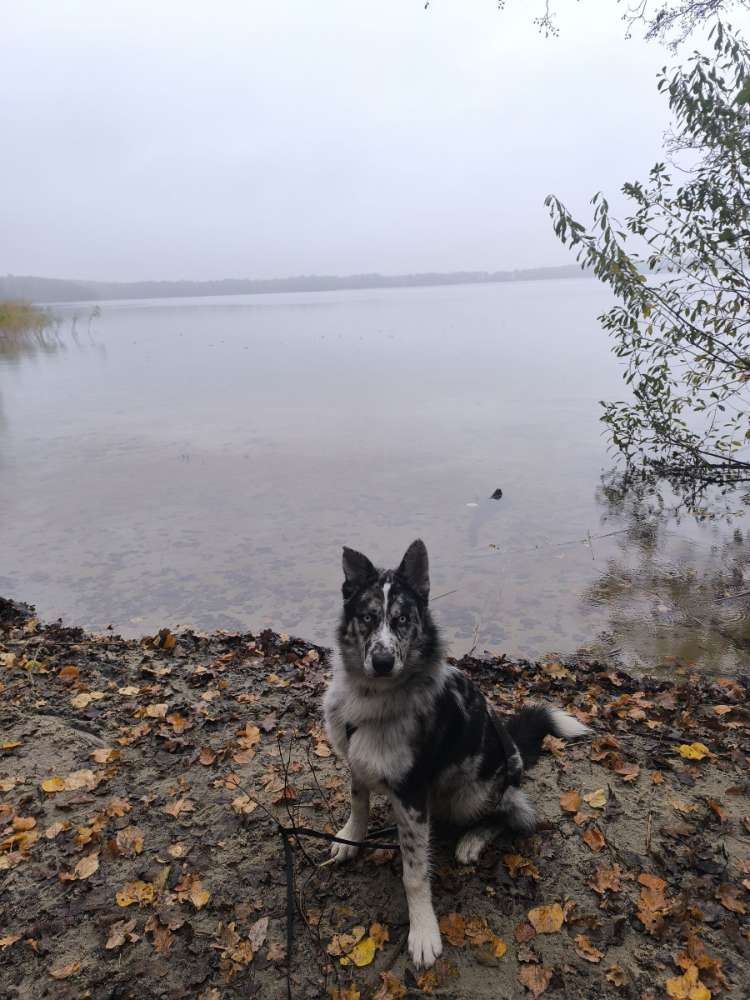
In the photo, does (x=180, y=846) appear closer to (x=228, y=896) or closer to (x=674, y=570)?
(x=228, y=896)

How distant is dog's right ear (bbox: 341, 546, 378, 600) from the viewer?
3.85 m

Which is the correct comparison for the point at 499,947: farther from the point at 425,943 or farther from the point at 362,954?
the point at 362,954

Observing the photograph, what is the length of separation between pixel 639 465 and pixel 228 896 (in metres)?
14.4

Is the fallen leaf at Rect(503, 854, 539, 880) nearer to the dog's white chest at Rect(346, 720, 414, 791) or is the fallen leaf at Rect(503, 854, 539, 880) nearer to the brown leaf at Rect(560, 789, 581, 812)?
the brown leaf at Rect(560, 789, 581, 812)

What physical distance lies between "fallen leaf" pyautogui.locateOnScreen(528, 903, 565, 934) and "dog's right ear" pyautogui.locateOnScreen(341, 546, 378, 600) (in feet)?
6.97

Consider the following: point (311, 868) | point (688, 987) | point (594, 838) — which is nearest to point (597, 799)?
point (594, 838)

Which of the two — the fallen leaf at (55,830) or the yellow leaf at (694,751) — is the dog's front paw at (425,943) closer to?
the fallen leaf at (55,830)

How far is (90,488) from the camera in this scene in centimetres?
1495

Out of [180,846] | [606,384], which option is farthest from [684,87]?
[606,384]

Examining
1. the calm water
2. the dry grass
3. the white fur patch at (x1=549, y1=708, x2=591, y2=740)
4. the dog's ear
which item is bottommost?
the calm water

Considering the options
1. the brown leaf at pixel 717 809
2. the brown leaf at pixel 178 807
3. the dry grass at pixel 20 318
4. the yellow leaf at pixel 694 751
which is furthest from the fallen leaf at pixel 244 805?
the dry grass at pixel 20 318

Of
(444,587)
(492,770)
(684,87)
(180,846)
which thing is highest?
(684,87)

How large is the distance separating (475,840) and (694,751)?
2.16 m

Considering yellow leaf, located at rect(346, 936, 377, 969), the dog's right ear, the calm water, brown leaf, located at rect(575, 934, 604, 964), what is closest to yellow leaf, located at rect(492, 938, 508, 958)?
brown leaf, located at rect(575, 934, 604, 964)
